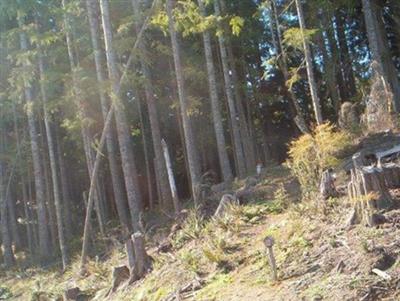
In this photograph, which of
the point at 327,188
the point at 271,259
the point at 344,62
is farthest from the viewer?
the point at 344,62

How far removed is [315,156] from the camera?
9680mm

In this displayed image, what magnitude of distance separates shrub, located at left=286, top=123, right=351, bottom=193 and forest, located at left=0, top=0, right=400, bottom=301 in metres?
0.04

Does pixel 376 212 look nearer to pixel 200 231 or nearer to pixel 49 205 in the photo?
pixel 200 231

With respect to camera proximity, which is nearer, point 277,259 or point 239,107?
point 277,259

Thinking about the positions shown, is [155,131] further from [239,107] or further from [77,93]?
[239,107]

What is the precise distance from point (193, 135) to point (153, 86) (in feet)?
7.49

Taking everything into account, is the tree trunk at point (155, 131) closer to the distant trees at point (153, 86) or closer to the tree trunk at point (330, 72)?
the distant trees at point (153, 86)

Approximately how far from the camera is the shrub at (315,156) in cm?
868

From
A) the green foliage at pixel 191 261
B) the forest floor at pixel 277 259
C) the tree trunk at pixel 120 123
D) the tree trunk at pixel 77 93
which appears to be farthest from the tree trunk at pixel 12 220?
the green foliage at pixel 191 261

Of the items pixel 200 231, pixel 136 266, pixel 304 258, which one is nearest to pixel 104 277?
pixel 136 266

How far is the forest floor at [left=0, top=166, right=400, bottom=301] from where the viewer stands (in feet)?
17.9

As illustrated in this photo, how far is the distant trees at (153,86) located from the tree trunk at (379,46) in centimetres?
7

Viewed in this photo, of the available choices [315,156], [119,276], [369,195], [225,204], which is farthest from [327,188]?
[119,276]

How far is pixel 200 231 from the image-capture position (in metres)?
9.70
